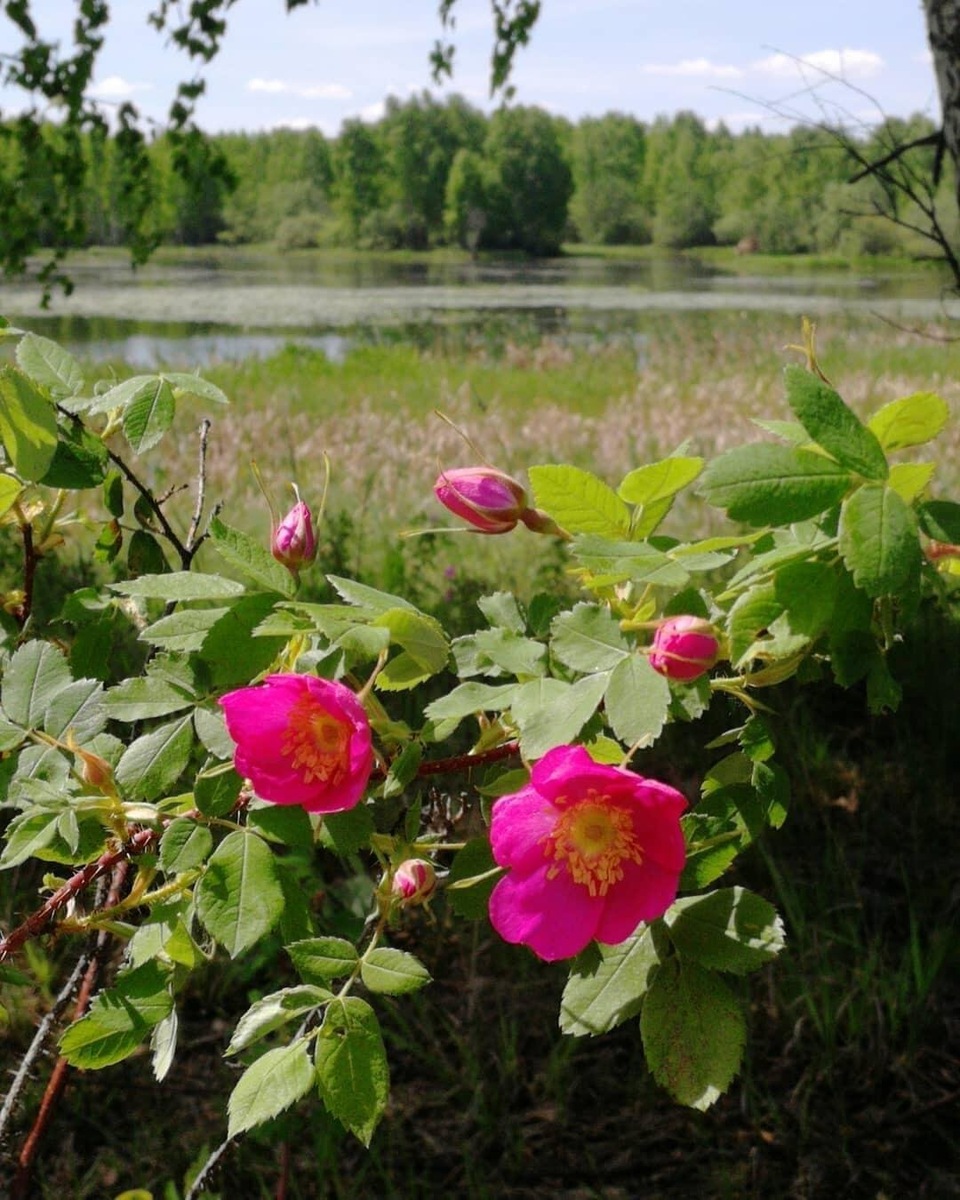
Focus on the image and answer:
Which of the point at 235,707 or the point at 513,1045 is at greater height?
the point at 235,707

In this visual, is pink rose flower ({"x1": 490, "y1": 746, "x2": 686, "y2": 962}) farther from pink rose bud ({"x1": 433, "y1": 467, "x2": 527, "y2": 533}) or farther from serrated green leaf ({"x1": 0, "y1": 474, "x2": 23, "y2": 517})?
serrated green leaf ({"x1": 0, "y1": 474, "x2": 23, "y2": 517})

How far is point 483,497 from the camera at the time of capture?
62 cm

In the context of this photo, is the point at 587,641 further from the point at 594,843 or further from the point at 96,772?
the point at 96,772

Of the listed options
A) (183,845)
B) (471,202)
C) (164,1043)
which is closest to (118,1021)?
(164,1043)

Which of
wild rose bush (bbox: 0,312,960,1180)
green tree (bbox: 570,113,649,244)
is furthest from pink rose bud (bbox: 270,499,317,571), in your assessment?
green tree (bbox: 570,113,649,244)

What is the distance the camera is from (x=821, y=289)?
23.7m

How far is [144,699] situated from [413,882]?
0.60 feet

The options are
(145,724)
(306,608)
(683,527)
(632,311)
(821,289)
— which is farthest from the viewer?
(821,289)

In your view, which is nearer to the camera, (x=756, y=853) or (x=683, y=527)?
(x=756, y=853)

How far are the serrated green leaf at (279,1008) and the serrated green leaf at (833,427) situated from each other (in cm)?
37

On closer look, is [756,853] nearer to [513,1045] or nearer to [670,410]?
[513,1045]

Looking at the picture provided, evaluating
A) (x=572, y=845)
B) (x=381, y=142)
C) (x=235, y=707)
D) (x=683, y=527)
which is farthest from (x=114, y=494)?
(x=381, y=142)

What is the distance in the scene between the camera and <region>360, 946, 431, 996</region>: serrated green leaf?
0.60m

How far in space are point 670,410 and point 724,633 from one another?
6225 mm
